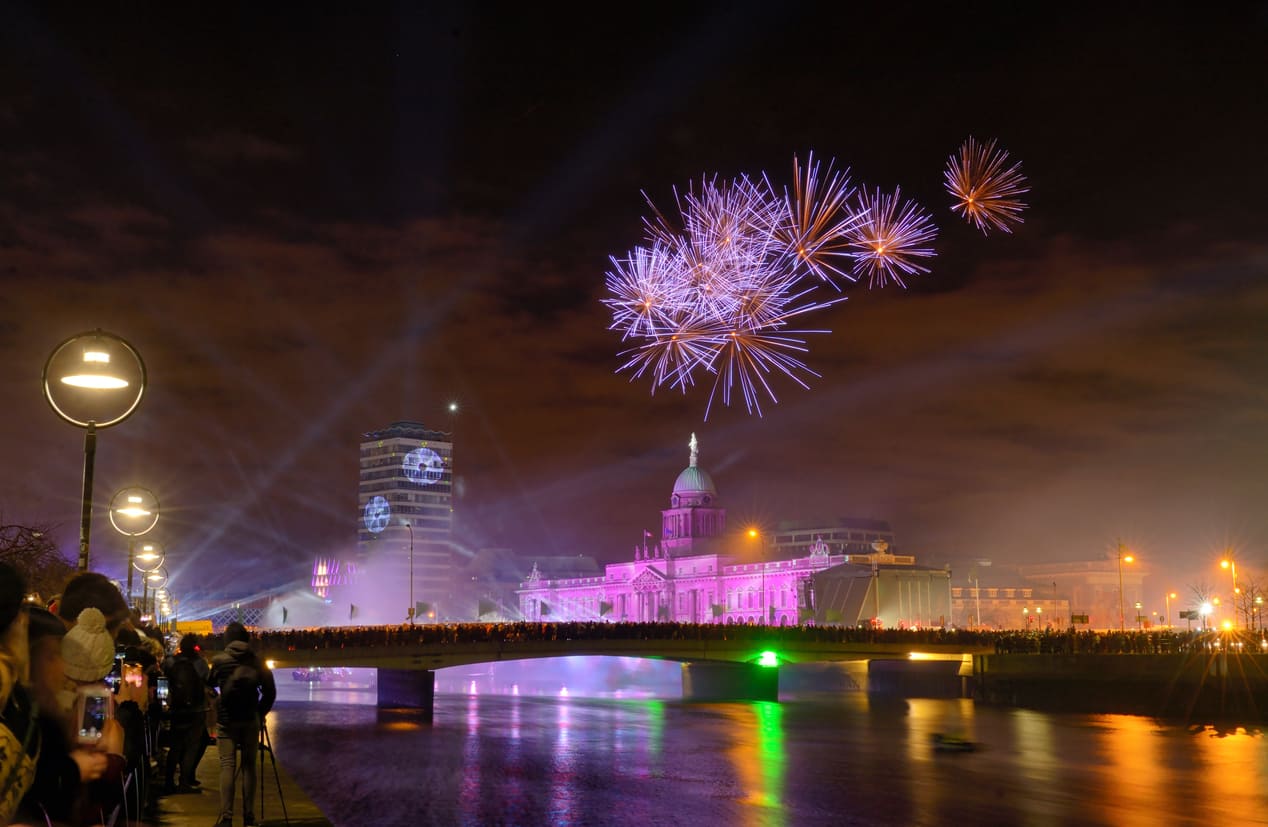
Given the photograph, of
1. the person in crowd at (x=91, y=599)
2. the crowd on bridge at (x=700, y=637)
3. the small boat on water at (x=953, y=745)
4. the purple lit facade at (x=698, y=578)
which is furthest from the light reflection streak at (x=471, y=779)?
the purple lit facade at (x=698, y=578)

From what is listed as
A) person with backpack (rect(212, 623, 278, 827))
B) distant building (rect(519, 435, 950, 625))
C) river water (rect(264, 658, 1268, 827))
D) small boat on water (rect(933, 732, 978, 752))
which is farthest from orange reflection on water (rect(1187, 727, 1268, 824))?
distant building (rect(519, 435, 950, 625))

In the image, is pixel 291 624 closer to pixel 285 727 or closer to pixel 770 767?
pixel 285 727

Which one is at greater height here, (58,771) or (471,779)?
(58,771)

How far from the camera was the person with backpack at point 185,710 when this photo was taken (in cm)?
1709

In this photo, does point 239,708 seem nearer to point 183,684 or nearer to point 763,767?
point 183,684

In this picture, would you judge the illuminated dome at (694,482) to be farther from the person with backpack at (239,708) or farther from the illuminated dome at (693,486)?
the person with backpack at (239,708)

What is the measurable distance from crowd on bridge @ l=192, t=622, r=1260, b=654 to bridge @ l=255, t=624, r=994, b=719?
0.28ft

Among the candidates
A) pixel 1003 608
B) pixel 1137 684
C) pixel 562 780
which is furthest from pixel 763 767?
pixel 1003 608

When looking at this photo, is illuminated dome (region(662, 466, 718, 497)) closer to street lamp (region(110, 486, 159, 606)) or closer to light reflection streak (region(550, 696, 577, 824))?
light reflection streak (region(550, 696, 577, 824))

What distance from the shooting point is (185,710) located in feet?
55.6

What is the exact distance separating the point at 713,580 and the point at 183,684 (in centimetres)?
15963

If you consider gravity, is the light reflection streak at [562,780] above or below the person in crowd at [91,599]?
below

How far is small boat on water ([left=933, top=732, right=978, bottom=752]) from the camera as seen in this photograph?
40719mm

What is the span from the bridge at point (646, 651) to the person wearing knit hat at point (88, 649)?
48751 millimetres
